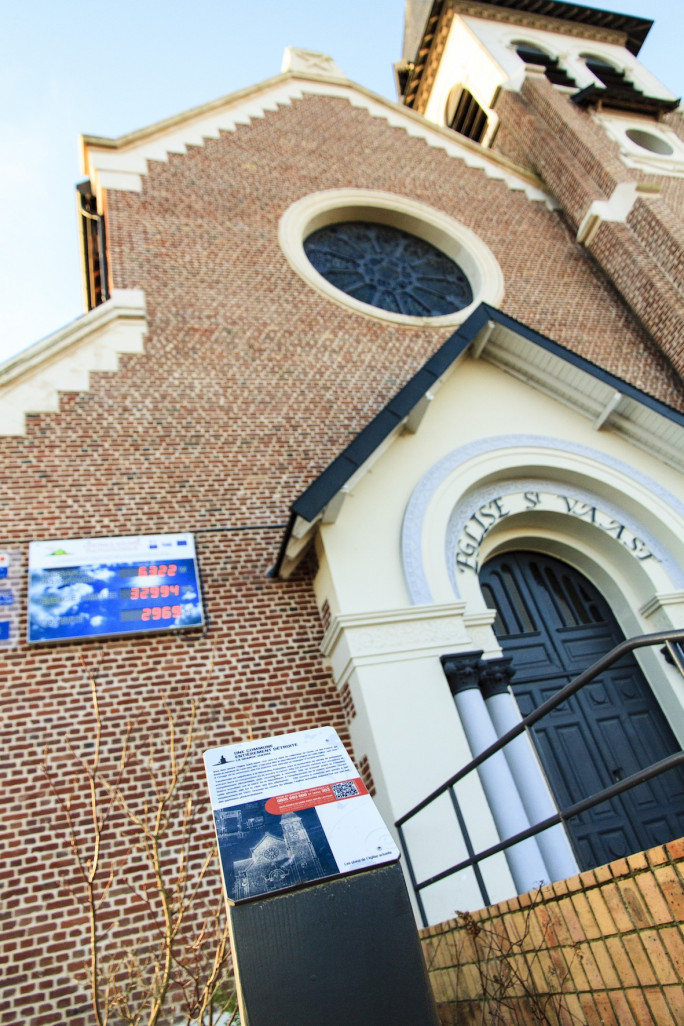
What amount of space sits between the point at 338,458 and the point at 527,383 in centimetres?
367

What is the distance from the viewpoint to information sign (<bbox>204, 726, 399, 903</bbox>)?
263 cm

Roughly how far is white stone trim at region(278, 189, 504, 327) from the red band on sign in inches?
357

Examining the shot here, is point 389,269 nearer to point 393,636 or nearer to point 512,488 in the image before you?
point 512,488

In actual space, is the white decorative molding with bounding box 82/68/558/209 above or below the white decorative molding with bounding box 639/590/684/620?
above

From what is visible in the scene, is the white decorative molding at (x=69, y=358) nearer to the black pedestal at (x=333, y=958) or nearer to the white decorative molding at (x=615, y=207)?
the black pedestal at (x=333, y=958)

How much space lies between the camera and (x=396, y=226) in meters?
13.4

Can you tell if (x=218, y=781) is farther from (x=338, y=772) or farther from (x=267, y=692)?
(x=267, y=692)

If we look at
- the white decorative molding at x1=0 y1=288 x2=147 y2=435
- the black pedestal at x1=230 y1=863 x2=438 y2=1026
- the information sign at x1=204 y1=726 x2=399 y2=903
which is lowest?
the black pedestal at x1=230 y1=863 x2=438 y2=1026

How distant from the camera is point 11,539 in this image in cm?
750

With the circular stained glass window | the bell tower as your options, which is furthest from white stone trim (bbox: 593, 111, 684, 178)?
the circular stained glass window

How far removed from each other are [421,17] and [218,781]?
25648 millimetres

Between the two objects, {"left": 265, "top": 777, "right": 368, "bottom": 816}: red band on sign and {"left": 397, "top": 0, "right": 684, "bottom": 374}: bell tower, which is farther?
{"left": 397, "top": 0, "right": 684, "bottom": 374}: bell tower

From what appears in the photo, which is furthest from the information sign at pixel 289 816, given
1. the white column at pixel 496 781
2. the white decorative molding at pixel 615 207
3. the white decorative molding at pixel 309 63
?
the white decorative molding at pixel 309 63

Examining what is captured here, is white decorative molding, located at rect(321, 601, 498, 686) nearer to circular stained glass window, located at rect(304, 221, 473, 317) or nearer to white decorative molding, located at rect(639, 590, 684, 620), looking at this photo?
white decorative molding, located at rect(639, 590, 684, 620)
